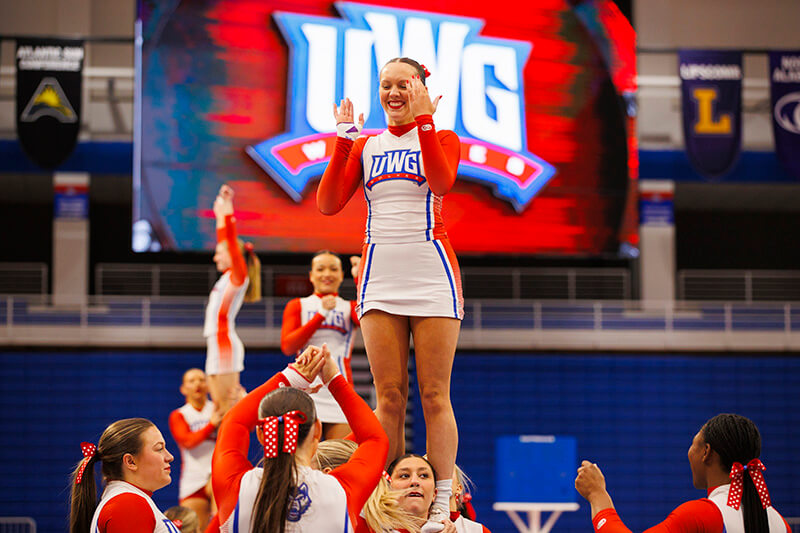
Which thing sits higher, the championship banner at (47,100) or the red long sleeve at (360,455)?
the championship banner at (47,100)

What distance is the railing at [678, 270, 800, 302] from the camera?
15477mm

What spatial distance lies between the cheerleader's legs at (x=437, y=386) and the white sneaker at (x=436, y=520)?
12cm

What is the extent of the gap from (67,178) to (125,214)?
222 centimetres

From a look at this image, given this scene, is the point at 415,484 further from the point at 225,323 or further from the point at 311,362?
the point at 225,323

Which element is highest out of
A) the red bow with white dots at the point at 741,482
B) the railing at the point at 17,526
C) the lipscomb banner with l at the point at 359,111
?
the lipscomb banner with l at the point at 359,111

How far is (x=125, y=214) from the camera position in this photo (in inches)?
665

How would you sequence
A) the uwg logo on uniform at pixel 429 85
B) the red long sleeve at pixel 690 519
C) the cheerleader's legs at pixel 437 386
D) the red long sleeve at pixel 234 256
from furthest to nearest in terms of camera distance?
the uwg logo on uniform at pixel 429 85
the red long sleeve at pixel 234 256
the cheerleader's legs at pixel 437 386
the red long sleeve at pixel 690 519

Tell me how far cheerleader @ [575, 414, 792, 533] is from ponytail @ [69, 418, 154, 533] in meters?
1.41

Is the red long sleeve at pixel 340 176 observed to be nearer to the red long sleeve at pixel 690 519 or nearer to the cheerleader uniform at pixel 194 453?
the red long sleeve at pixel 690 519

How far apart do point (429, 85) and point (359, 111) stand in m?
0.95

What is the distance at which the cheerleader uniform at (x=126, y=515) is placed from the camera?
271cm

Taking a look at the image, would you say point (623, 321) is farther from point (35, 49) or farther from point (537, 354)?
point (35, 49)

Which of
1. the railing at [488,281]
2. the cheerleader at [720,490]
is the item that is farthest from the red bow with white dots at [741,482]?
the railing at [488,281]

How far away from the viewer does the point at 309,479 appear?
2500 mm
